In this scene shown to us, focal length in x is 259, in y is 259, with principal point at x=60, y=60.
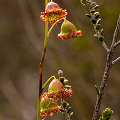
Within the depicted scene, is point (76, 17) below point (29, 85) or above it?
above

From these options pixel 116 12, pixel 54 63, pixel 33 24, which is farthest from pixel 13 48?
pixel 116 12

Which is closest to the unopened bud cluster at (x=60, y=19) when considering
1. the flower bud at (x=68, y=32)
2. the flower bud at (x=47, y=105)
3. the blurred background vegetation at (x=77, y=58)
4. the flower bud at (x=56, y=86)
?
the flower bud at (x=68, y=32)

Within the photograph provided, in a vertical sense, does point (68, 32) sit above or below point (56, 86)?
above

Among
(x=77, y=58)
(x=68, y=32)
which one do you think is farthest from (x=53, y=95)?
(x=77, y=58)

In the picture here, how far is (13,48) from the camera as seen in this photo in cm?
848

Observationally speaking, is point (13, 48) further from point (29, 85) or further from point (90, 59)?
point (90, 59)

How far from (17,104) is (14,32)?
7.18ft

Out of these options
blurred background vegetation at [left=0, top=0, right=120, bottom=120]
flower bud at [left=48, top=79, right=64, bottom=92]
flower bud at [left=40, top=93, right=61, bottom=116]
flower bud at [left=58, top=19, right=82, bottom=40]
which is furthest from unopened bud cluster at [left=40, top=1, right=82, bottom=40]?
blurred background vegetation at [left=0, top=0, right=120, bottom=120]

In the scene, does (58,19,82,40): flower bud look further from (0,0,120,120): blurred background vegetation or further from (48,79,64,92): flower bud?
(0,0,120,120): blurred background vegetation

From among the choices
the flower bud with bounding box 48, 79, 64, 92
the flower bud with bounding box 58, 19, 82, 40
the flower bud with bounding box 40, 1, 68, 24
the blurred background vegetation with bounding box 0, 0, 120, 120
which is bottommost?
the blurred background vegetation with bounding box 0, 0, 120, 120

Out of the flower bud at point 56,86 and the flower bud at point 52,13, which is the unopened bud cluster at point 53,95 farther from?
the flower bud at point 52,13

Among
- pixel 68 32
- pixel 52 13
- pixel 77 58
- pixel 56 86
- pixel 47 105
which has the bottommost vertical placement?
pixel 77 58

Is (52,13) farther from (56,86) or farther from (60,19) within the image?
(56,86)

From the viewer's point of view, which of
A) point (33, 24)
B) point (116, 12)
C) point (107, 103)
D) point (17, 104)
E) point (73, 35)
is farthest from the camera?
point (17, 104)
